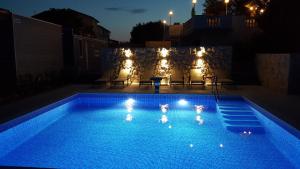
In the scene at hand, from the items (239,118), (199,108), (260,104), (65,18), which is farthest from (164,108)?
(65,18)

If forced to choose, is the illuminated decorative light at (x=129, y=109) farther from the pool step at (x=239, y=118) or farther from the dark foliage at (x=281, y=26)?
the dark foliage at (x=281, y=26)

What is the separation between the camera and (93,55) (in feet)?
60.4

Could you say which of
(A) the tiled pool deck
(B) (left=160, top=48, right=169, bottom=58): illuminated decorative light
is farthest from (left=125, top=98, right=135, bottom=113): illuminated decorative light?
(B) (left=160, top=48, right=169, bottom=58): illuminated decorative light

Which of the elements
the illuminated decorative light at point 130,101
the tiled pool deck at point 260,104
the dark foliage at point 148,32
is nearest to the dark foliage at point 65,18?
the dark foliage at point 148,32

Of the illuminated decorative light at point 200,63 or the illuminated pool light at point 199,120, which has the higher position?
the illuminated decorative light at point 200,63

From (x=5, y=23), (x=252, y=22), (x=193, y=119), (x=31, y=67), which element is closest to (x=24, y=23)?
(x=5, y=23)

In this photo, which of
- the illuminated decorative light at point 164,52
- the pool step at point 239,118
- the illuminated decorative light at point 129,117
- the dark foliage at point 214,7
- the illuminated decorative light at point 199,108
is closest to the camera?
the pool step at point 239,118

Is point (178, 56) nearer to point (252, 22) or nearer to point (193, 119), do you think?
point (193, 119)

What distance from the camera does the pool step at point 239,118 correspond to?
6887 mm

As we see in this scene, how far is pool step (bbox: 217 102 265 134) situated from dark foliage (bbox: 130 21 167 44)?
4326 cm

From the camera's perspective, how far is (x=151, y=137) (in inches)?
249

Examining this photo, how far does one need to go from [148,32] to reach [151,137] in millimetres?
47506

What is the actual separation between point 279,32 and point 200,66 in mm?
4625

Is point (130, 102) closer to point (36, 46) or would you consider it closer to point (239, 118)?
point (239, 118)
